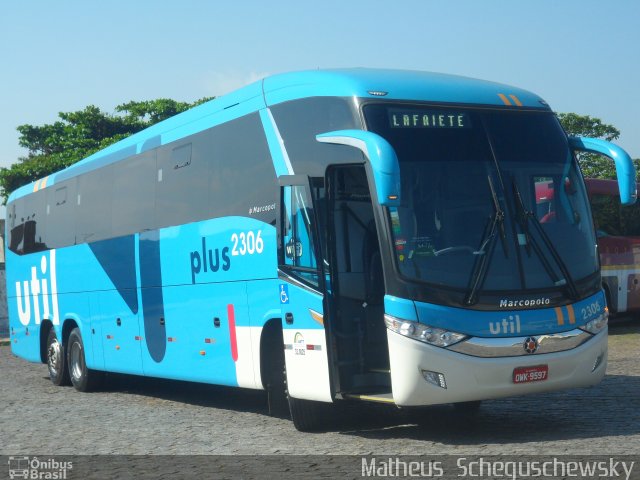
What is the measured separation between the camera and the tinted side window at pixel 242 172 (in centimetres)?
1126

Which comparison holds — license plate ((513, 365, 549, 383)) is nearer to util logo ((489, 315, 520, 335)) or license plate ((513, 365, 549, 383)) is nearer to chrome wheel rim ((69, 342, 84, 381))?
util logo ((489, 315, 520, 335))

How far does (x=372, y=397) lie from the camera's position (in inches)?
379

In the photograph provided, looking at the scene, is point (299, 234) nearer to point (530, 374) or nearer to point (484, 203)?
point (484, 203)

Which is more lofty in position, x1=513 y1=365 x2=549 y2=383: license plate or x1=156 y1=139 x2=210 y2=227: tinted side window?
x1=156 y1=139 x2=210 y2=227: tinted side window

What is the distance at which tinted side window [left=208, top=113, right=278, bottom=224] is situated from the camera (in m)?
11.3

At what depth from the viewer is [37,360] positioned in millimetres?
19422

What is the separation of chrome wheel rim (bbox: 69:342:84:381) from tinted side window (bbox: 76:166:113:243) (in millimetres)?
1847

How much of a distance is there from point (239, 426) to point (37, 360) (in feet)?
29.4

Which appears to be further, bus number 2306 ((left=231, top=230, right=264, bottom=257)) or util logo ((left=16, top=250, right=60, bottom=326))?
util logo ((left=16, top=250, right=60, bottom=326))

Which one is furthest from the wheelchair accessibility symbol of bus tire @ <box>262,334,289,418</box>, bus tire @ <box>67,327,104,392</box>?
bus tire @ <box>67,327,104,392</box>

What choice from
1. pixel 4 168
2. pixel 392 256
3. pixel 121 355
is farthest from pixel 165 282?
pixel 4 168

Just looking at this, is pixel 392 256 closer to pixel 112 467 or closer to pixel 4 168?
pixel 112 467

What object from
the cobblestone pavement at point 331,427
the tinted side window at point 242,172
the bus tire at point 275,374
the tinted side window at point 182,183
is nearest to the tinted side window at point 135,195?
the tinted side window at point 182,183

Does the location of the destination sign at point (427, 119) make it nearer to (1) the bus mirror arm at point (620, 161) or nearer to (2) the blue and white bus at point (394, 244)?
(2) the blue and white bus at point (394, 244)
